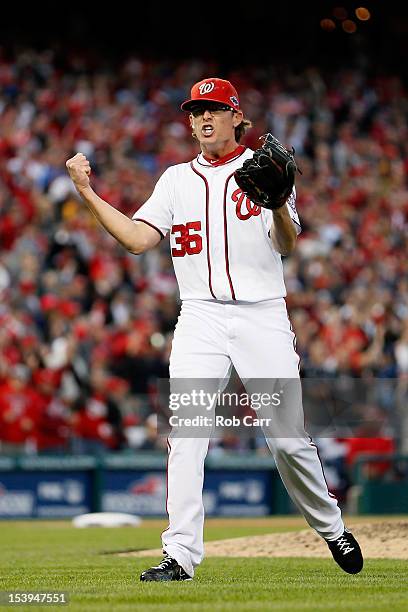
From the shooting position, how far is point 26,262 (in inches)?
590

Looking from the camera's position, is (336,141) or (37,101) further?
(336,141)

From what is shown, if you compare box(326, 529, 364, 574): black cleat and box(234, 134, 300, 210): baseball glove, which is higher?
box(234, 134, 300, 210): baseball glove

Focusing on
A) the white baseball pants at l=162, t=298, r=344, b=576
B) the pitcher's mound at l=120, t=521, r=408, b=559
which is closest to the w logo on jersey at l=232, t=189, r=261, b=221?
the white baseball pants at l=162, t=298, r=344, b=576

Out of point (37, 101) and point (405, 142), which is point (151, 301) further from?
point (405, 142)

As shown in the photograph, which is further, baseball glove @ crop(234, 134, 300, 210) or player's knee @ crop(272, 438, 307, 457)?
player's knee @ crop(272, 438, 307, 457)

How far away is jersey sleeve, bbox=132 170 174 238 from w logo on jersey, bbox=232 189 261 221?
0.36m

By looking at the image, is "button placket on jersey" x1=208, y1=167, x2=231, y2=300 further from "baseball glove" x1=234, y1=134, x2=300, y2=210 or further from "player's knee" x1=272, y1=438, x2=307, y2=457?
"player's knee" x1=272, y1=438, x2=307, y2=457

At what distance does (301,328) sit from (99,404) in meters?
2.96

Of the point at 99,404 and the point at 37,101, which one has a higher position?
the point at 37,101

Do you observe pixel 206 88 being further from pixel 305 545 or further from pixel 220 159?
pixel 305 545

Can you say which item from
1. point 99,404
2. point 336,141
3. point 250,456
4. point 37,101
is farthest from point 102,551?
point 336,141

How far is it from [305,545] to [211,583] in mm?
2910

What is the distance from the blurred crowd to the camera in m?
14.3

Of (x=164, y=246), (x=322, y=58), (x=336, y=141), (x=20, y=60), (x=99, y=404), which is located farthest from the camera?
(x=322, y=58)
